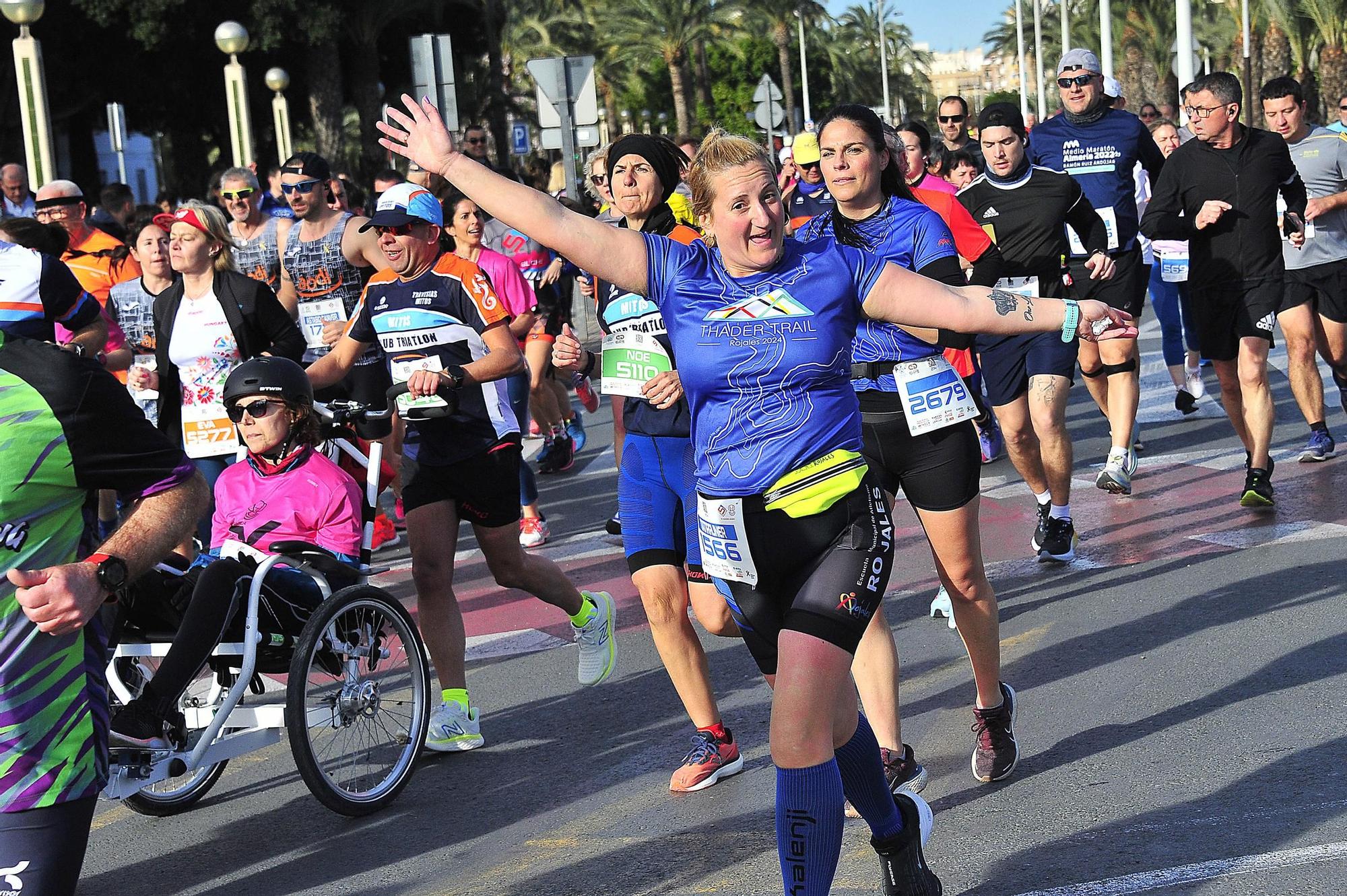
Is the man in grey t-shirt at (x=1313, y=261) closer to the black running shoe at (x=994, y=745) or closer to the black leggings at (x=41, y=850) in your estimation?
the black running shoe at (x=994, y=745)

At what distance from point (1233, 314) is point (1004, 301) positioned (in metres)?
5.62

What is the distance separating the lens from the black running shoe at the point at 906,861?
401 centimetres

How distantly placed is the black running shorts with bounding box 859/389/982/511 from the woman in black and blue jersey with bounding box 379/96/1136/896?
111 centimetres

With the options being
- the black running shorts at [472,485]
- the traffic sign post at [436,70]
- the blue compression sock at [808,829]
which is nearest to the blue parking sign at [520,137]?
the traffic sign post at [436,70]

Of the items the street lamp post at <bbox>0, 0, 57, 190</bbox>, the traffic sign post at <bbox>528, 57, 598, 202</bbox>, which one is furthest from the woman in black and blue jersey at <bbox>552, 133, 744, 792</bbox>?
the street lamp post at <bbox>0, 0, 57, 190</bbox>

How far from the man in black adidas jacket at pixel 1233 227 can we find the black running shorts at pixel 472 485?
15.5 ft

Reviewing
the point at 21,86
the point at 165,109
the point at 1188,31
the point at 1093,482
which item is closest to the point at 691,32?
the point at 165,109

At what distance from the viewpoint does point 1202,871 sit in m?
4.22

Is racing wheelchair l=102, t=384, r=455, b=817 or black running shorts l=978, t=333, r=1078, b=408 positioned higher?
black running shorts l=978, t=333, r=1078, b=408

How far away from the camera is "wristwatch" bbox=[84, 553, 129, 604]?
3.01 meters

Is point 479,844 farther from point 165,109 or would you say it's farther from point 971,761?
point 165,109

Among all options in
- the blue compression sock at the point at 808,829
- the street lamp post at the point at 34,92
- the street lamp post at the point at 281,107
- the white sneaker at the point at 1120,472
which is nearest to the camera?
the blue compression sock at the point at 808,829

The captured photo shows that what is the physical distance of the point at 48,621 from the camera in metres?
2.91

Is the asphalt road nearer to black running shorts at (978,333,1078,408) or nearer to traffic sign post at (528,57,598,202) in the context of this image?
black running shorts at (978,333,1078,408)
